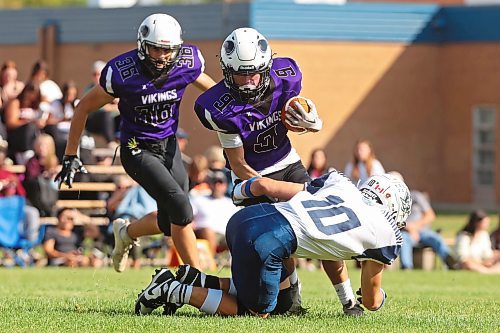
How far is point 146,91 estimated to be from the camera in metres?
9.17

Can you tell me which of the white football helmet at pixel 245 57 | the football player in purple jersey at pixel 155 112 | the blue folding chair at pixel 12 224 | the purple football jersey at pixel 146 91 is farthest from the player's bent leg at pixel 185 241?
the blue folding chair at pixel 12 224

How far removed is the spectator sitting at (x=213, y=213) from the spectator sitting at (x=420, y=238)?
7.69ft

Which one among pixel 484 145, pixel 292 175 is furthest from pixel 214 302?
pixel 484 145

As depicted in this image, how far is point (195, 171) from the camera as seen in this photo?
1633cm

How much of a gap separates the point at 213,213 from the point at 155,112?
627 cm

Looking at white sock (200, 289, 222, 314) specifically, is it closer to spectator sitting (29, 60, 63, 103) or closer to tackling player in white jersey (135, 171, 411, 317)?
tackling player in white jersey (135, 171, 411, 317)

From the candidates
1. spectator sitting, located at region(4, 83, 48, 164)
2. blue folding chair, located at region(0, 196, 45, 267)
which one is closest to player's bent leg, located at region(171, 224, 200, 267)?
blue folding chair, located at region(0, 196, 45, 267)

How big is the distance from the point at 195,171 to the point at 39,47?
546 inches

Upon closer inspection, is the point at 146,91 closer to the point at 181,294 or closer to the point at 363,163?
the point at 181,294

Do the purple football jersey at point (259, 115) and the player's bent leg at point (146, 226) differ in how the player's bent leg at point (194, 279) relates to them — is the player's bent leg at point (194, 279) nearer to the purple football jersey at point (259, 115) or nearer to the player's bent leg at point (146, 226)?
the purple football jersey at point (259, 115)

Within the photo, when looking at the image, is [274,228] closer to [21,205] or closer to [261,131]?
[261,131]

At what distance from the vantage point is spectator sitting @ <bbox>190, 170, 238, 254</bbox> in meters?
15.4

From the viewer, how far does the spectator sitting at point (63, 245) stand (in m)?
15.3

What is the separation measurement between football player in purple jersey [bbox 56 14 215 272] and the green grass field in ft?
2.55
